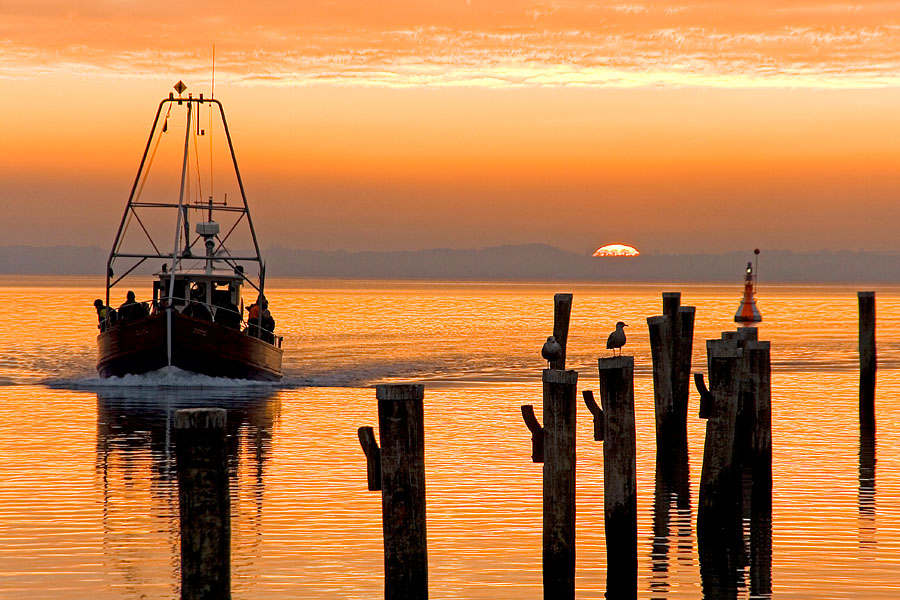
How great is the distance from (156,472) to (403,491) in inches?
426

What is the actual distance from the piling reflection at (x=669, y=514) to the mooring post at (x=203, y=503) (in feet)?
16.9

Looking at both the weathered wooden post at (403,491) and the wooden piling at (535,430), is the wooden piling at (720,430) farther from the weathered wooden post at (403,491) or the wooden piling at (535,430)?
the weathered wooden post at (403,491)

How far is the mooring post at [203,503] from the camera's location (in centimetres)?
952

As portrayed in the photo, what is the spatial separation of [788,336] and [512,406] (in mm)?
38196

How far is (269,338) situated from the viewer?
38.3 m

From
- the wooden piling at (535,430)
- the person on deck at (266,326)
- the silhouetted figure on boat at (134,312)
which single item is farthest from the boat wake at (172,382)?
the wooden piling at (535,430)

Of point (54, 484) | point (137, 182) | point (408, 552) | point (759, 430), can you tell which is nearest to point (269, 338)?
point (137, 182)

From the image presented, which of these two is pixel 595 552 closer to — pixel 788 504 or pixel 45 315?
pixel 788 504

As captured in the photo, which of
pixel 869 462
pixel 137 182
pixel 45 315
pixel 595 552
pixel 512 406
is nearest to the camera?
pixel 595 552

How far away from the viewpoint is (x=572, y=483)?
12.0 metres

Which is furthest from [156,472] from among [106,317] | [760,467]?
[106,317]

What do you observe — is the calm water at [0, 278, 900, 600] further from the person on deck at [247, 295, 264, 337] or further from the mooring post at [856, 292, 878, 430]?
the person on deck at [247, 295, 264, 337]

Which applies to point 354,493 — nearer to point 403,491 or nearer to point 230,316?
point 403,491

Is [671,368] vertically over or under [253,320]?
under
